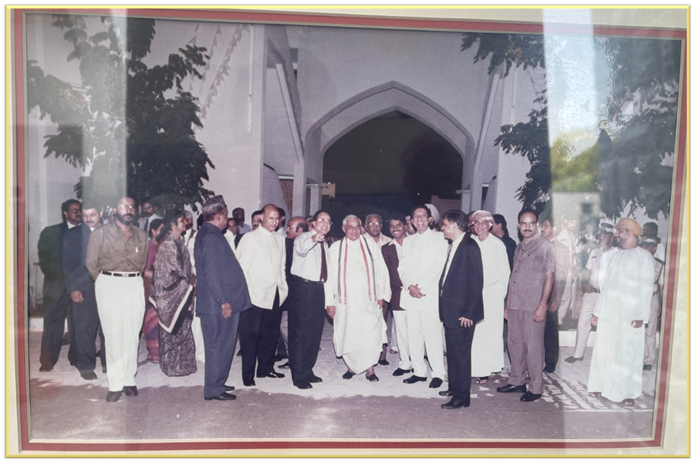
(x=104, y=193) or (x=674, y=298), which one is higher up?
(x=104, y=193)

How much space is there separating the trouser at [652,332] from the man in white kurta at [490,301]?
966mm

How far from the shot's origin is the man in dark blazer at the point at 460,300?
329cm

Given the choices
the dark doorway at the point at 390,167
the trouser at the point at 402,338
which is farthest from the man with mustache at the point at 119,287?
the trouser at the point at 402,338

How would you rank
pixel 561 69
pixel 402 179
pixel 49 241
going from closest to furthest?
pixel 49 241, pixel 561 69, pixel 402 179

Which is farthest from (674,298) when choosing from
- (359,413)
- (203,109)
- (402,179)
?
(203,109)

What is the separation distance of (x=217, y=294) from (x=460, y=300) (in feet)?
5.39

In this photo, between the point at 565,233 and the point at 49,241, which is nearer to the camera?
the point at 49,241

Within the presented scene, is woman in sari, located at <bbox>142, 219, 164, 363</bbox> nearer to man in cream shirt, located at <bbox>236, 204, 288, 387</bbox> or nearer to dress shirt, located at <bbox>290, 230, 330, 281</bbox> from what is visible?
man in cream shirt, located at <bbox>236, 204, 288, 387</bbox>

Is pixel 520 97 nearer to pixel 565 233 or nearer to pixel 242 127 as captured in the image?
pixel 565 233

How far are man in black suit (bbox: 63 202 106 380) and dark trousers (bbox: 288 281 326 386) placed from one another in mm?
1320

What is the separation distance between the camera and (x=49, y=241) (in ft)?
10.3

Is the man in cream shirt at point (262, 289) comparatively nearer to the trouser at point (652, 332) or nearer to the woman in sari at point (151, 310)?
the woman in sari at point (151, 310)

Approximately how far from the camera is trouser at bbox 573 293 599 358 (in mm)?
3527

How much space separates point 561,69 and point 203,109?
249cm
